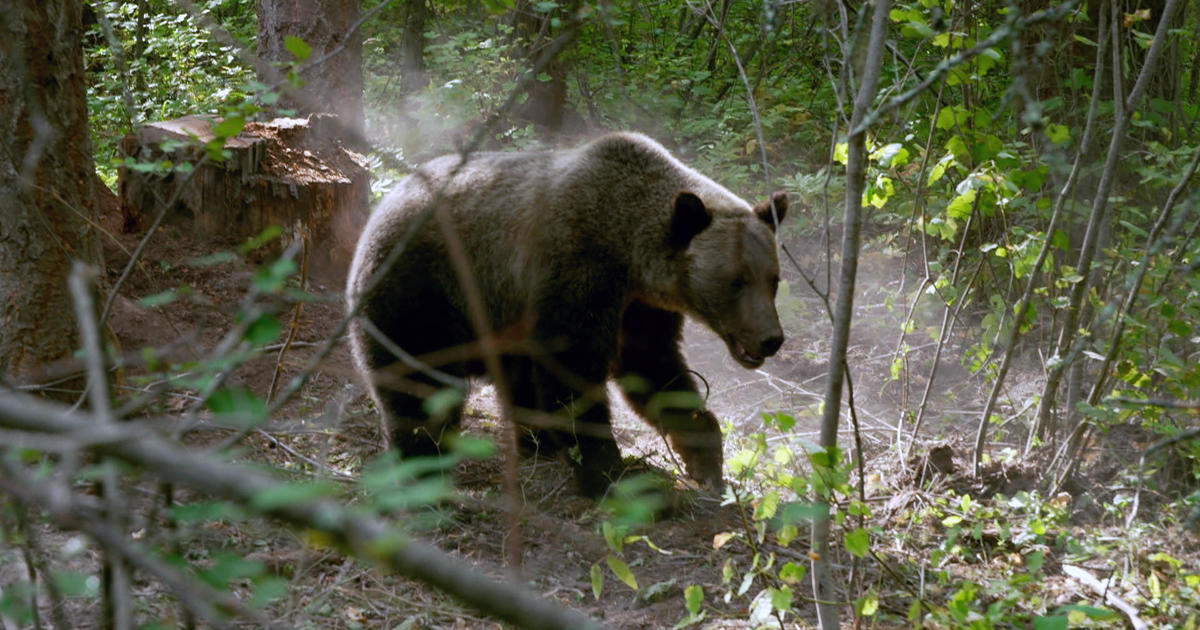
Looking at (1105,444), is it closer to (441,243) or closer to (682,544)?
(682,544)

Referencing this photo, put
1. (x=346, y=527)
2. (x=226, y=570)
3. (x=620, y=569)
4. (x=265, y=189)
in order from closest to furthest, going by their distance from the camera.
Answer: (x=346, y=527) → (x=226, y=570) → (x=620, y=569) → (x=265, y=189)

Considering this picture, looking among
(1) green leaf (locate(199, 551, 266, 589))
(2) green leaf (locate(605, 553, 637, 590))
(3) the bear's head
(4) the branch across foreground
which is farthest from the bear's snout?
(4) the branch across foreground

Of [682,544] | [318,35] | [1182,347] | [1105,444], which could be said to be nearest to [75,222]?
[682,544]

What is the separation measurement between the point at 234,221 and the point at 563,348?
3.43 metres

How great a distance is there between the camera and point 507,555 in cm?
518

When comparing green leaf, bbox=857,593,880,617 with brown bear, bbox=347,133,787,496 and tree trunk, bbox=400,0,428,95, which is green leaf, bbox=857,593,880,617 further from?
tree trunk, bbox=400,0,428,95

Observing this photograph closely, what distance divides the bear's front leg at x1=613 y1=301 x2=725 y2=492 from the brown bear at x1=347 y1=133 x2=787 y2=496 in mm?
15

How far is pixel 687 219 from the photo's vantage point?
226 inches

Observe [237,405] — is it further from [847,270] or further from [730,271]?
[730,271]

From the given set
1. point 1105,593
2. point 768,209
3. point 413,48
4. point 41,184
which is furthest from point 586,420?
point 413,48

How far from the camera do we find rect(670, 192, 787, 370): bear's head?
567cm

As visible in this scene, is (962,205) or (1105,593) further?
(962,205)

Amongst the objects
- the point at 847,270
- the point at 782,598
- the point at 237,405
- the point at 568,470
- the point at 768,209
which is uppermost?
the point at 237,405

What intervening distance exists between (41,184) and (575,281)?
2778 mm
